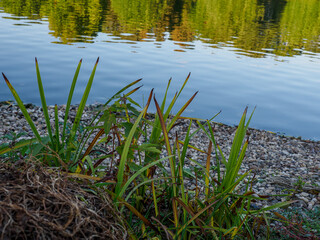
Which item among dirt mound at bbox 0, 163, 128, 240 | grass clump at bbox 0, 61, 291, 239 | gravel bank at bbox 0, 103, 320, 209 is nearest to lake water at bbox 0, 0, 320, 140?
gravel bank at bbox 0, 103, 320, 209

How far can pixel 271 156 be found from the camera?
531 cm

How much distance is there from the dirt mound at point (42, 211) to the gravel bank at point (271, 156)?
175 cm

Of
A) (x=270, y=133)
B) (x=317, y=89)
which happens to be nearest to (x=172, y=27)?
(x=317, y=89)

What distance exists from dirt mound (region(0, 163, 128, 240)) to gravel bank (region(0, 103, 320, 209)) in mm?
1745

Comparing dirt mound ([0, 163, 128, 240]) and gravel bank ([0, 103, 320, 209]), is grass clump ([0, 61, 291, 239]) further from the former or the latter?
gravel bank ([0, 103, 320, 209])

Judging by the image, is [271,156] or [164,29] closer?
[271,156]

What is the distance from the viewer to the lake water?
8.16m

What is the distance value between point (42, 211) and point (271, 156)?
4358 millimetres

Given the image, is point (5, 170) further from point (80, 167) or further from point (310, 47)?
point (310, 47)

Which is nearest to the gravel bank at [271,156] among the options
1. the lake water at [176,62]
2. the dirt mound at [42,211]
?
the lake water at [176,62]

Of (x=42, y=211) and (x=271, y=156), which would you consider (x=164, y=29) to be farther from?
(x=42, y=211)

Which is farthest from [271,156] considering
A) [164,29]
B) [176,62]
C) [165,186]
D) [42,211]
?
[164,29]

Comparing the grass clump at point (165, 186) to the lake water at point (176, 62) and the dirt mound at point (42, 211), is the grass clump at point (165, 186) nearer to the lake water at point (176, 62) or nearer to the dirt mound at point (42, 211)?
the dirt mound at point (42, 211)

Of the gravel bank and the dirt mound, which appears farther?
the gravel bank
